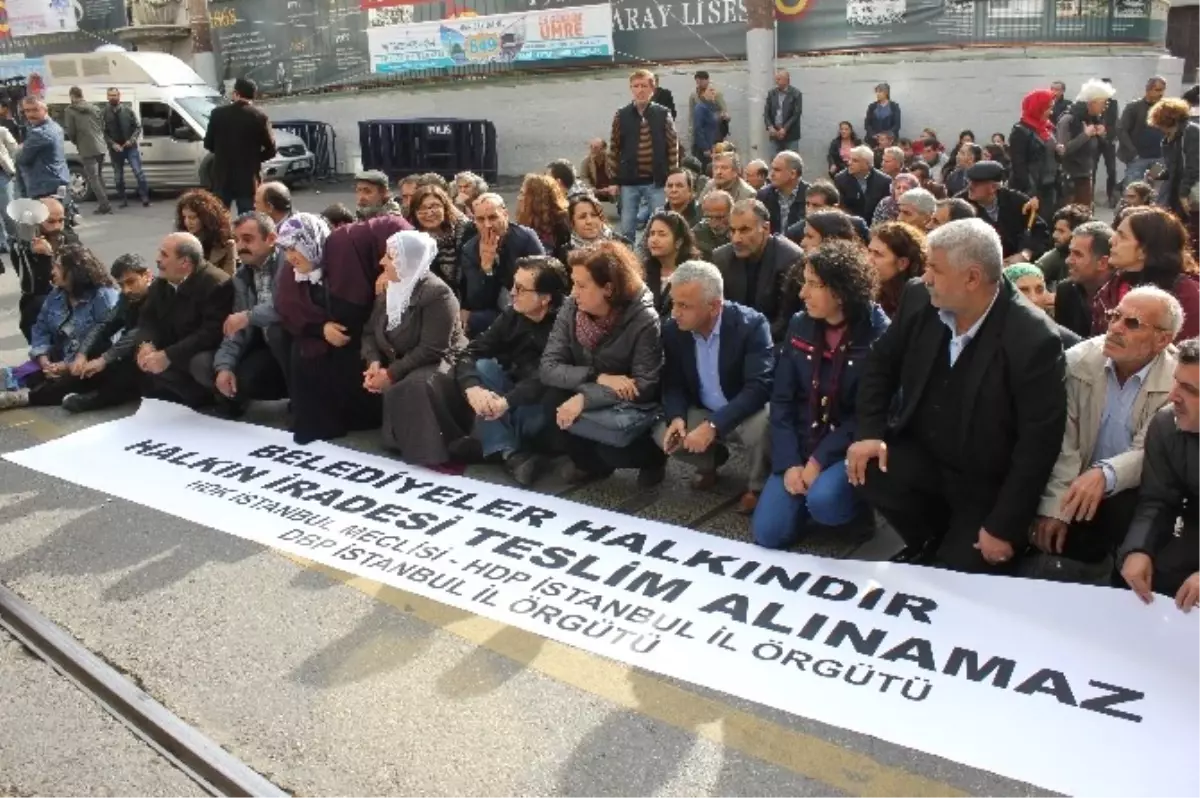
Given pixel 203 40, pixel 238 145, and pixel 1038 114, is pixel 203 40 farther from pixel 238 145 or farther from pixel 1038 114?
pixel 1038 114

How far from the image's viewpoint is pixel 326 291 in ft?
21.0

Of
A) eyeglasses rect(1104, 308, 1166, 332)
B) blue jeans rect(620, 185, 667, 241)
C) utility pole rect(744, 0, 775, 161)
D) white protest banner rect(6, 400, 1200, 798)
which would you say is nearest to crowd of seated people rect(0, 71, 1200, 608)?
eyeglasses rect(1104, 308, 1166, 332)

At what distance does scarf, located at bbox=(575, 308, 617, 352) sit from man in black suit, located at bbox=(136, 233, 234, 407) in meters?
2.79

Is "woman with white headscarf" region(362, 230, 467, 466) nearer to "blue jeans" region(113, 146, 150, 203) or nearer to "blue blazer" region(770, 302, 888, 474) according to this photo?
"blue blazer" region(770, 302, 888, 474)

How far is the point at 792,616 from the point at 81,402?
217 inches

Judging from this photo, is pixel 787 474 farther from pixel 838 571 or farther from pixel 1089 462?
pixel 1089 462

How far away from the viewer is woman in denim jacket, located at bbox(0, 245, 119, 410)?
7.53 meters

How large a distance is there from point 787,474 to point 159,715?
272 centimetres

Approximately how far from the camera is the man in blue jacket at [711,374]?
522 cm

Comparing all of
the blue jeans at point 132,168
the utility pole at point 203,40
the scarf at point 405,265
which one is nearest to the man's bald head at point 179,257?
the scarf at point 405,265

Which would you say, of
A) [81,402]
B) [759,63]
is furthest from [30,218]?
[759,63]

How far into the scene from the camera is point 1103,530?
4207 millimetres

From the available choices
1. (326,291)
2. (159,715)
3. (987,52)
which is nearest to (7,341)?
(326,291)

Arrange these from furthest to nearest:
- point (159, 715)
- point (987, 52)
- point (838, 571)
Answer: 1. point (987, 52)
2. point (838, 571)
3. point (159, 715)
